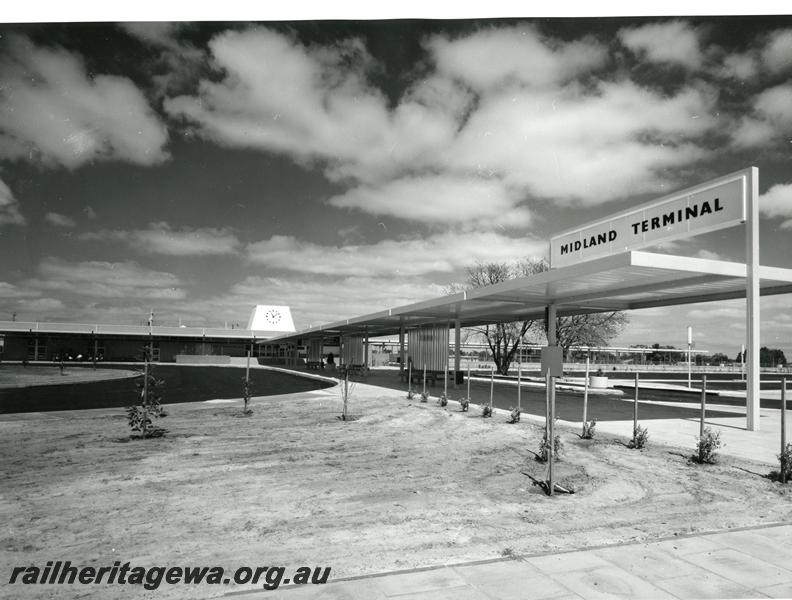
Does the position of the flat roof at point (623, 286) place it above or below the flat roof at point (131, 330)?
above

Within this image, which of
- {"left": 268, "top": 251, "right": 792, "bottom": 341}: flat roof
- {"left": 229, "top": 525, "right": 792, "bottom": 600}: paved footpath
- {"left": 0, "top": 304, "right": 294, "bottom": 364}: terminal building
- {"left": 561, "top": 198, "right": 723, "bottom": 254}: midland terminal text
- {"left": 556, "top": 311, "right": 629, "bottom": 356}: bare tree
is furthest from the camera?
{"left": 0, "top": 304, "right": 294, "bottom": 364}: terminal building

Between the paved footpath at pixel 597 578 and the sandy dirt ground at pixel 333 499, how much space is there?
303 mm

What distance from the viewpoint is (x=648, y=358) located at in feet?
359

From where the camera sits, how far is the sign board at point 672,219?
11.1m

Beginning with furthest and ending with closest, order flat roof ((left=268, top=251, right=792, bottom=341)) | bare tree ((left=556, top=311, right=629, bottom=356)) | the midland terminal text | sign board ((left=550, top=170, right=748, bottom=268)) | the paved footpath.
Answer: bare tree ((left=556, top=311, right=629, bottom=356)) < the midland terminal text < sign board ((left=550, top=170, right=748, bottom=268)) < flat roof ((left=268, top=251, right=792, bottom=341)) < the paved footpath

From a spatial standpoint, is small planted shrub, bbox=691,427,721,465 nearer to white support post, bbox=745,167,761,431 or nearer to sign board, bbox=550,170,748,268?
white support post, bbox=745,167,761,431

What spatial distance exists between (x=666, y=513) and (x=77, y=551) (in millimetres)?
5583

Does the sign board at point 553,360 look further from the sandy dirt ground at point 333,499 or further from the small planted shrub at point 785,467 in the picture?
the small planted shrub at point 785,467

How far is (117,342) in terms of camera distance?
230 feet

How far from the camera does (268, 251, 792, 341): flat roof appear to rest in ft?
34.0

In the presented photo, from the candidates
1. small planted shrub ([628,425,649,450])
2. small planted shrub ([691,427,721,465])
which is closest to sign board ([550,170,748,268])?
small planted shrub ([628,425,649,450])

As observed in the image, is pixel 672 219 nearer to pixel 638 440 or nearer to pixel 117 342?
pixel 638 440

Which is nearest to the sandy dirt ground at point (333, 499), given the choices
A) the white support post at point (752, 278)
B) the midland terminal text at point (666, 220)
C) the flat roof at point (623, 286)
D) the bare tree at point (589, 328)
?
the flat roof at point (623, 286)

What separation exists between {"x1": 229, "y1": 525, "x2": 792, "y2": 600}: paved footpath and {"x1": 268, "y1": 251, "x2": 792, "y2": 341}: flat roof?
617 centimetres
